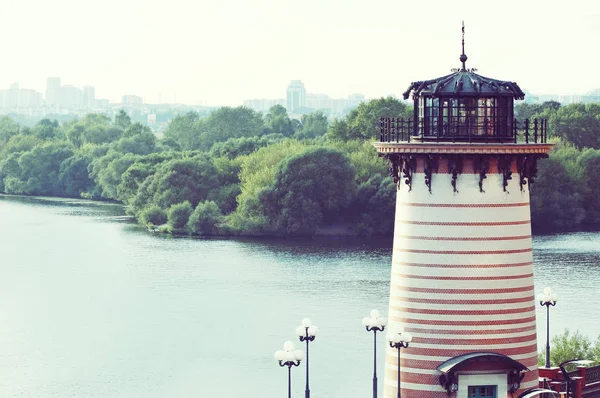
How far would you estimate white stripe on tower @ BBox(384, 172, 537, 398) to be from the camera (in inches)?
786

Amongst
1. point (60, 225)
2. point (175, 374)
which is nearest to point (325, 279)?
point (175, 374)

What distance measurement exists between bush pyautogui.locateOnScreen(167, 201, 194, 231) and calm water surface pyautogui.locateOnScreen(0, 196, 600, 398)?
7.46 ft

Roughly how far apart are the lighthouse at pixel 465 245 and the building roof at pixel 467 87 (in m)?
0.01

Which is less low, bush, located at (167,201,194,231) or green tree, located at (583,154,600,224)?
green tree, located at (583,154,600,224)

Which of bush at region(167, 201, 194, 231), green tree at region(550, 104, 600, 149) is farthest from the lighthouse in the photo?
green tree at region(550, 104, 600, 149)

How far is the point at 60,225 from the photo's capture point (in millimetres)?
107500

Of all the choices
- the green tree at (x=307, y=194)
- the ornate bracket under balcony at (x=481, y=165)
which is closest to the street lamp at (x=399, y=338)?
the ornate bracket under balcony at (x=481, y=165)

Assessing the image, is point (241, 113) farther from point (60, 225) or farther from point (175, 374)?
point (175, 374)

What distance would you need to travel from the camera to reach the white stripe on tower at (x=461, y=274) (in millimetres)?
19969

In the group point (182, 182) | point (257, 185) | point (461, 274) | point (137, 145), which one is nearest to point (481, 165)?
point (461, 274)

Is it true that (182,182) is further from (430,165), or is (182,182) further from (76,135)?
(430,165)

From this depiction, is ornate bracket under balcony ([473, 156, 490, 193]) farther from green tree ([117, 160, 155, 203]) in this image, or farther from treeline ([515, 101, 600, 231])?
green tree ([117, 160, 155, 203])

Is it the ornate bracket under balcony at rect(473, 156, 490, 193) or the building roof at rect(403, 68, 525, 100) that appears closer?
the ornate bracket under balcony at rect(473, 156, 490, 193)

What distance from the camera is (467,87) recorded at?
20.3 m
